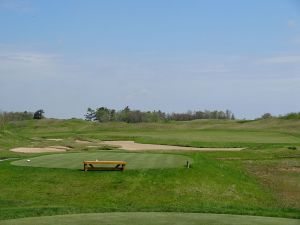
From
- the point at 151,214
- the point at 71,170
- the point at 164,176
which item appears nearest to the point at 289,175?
the point at 164,176

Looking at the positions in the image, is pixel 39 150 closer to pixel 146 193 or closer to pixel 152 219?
pixel 146 193

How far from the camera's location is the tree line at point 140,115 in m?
139

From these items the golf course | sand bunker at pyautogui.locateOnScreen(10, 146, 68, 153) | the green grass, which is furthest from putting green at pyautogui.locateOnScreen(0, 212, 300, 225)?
sand bunker at pyautogui.locateOnScreen(10, 146, 68, 153)

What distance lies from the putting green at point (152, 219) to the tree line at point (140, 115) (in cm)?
12096

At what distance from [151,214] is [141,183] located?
918cm

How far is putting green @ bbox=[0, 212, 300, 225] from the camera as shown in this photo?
11.8 meters

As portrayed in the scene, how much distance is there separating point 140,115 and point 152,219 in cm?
12854

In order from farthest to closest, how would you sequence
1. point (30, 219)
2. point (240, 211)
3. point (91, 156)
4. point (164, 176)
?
point (91, 156) → point (164, 176) → point (240, 211) → point (30, 219)

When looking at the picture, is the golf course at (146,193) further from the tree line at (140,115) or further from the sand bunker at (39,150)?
the tree line at (140,115)

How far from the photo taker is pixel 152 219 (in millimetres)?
12117

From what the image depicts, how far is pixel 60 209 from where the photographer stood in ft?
47.4

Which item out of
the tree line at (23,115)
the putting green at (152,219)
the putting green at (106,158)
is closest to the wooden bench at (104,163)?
the putting green at (106,158)

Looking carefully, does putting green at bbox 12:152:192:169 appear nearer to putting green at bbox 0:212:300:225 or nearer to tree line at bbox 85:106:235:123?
putting green at bbox 0:212:300:225

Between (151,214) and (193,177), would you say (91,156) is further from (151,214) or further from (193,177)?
(151,214)
